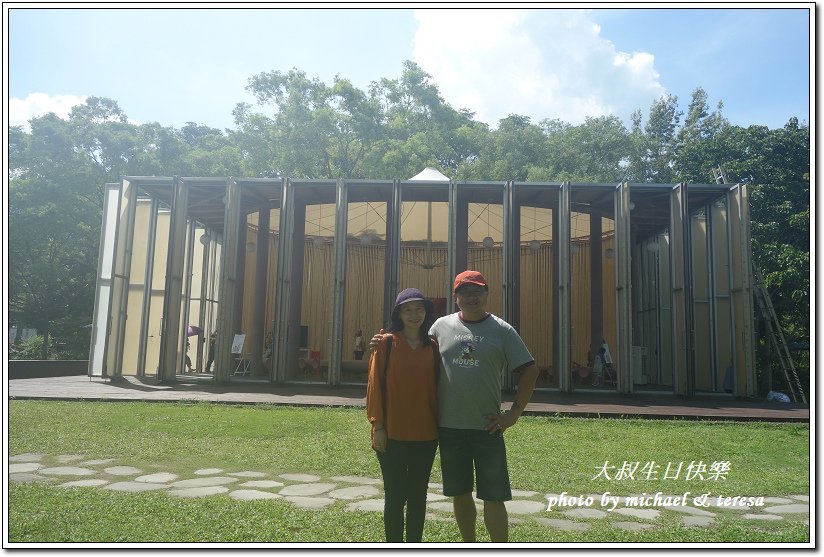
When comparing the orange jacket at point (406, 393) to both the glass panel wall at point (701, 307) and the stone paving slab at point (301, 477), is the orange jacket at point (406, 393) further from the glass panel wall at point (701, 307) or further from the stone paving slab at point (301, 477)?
the glass panel wall at point (701, 307)

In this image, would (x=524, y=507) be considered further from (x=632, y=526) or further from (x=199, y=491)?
(x=199, y=491)

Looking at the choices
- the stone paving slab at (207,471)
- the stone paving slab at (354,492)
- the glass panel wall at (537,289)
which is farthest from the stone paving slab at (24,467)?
the glass panel wall at (537,289)

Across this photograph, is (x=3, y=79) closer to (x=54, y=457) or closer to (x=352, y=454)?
(x=54, y=457)

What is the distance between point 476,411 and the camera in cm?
344

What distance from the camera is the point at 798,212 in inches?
687

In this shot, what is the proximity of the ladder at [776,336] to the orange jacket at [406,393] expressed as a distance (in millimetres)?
12250

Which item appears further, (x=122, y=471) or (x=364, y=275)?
(x=364, y=275)

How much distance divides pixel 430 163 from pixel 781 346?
60.4 ft

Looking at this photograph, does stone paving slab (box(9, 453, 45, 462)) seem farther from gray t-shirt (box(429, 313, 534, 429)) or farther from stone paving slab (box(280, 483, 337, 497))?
gray t-shirt (box(429, 313, 534, 429))

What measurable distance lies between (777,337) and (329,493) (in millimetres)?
13255

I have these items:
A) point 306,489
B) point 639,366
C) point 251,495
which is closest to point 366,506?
point 306,489

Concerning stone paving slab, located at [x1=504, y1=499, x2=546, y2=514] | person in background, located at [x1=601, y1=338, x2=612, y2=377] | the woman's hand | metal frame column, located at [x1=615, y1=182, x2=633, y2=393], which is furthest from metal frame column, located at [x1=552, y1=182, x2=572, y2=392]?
the woman's hand

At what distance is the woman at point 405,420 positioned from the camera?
346cm
